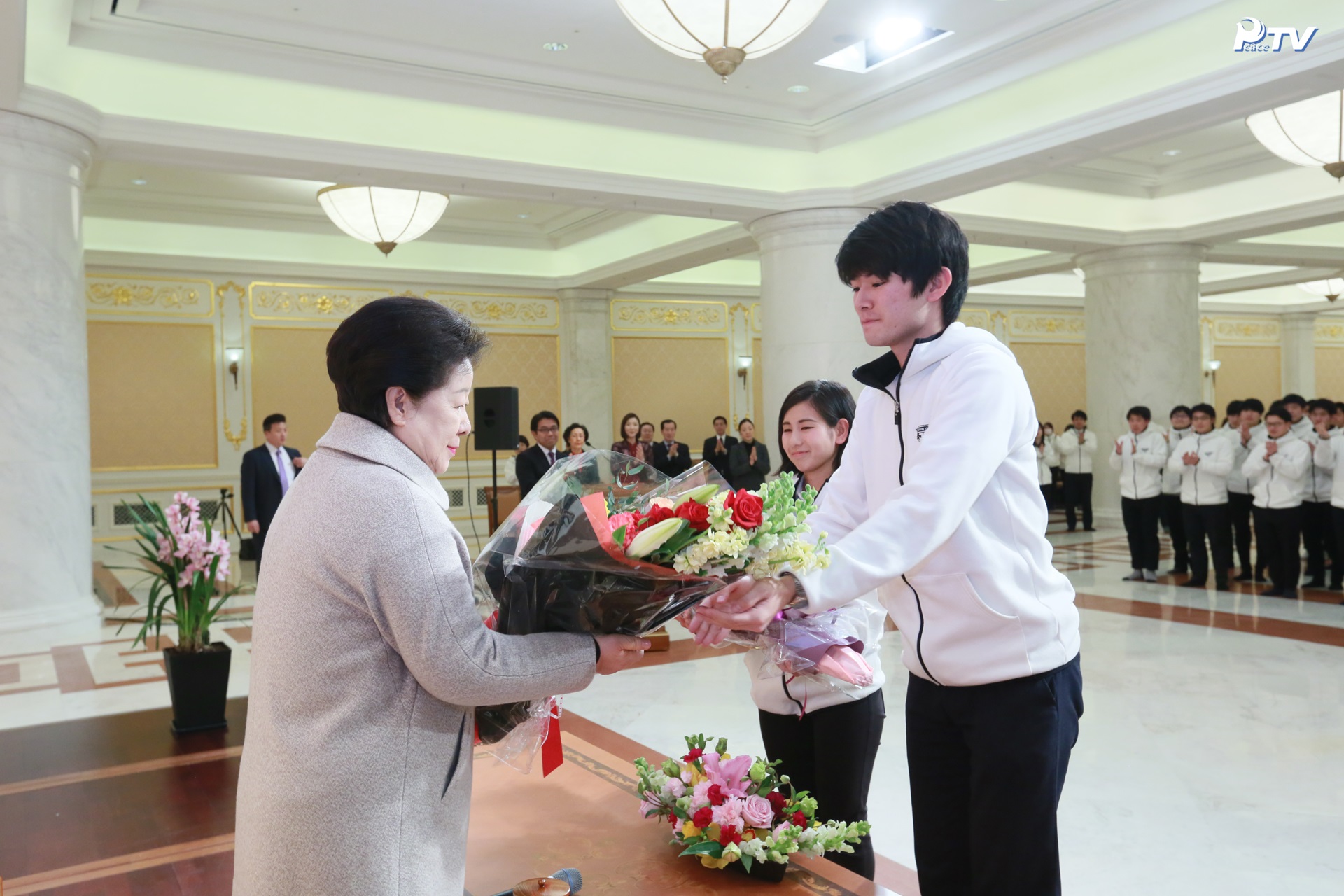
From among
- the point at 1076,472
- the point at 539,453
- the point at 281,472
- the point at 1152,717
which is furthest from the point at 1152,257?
the point at 281,472

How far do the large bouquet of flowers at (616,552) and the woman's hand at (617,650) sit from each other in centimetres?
1

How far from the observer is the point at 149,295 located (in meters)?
12.9

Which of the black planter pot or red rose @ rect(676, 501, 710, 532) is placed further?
the black planter pot

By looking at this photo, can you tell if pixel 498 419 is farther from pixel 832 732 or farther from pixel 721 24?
pixel 832 732

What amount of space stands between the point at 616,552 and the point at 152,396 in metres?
13.2

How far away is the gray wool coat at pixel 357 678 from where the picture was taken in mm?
1432

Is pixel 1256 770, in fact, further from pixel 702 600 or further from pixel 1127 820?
pixel 702 600

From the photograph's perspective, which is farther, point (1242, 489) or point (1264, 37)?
point (1242, 489)

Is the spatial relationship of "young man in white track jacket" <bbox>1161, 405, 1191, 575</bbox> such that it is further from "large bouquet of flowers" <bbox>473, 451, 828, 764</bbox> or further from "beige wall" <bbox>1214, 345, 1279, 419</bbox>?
"beige wall" <bbox>1214, 345, 1279, 419</bbox>

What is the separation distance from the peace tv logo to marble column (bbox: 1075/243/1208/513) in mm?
5939

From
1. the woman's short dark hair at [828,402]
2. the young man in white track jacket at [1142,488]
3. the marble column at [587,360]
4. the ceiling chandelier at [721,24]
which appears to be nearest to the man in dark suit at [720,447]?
the marble column at [587,360]

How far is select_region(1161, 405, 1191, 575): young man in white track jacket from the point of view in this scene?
9812 millimetres

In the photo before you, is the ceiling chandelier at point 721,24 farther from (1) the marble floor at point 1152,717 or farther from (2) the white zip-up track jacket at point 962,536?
(2) the white zip-up track jacket at point 962,536

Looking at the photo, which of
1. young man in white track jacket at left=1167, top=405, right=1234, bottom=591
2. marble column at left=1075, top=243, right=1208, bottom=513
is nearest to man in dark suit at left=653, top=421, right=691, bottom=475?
marble column at left=1075, top=243, right=1208, bottom=513
